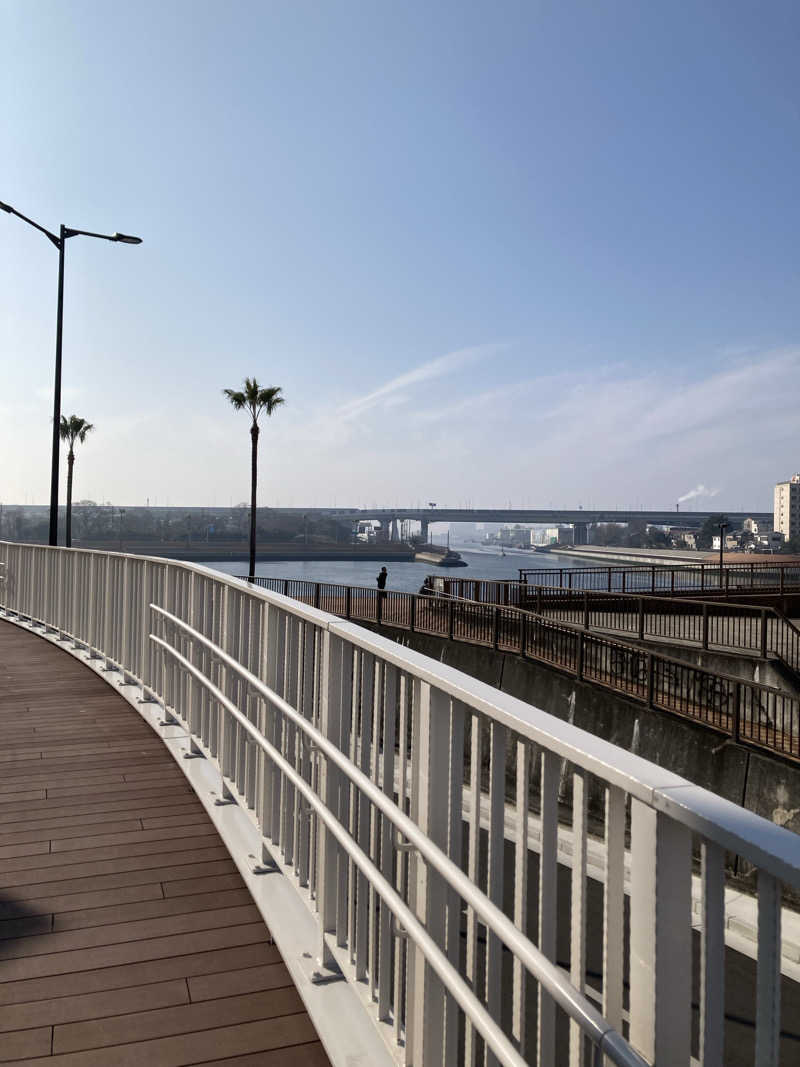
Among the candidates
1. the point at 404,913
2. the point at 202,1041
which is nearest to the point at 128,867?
the point at 202,1041

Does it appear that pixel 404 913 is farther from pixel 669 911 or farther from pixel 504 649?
pixel 504 649

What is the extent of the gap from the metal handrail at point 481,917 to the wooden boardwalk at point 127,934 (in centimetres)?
72

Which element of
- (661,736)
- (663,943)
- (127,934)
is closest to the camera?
(663,943)

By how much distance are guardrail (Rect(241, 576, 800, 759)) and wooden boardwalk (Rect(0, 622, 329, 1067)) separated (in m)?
6.97

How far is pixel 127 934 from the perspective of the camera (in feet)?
11.5

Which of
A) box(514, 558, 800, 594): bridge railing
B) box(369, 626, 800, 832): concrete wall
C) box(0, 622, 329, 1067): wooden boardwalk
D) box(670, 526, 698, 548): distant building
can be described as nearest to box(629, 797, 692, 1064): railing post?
box(0, 622, 329, 1067): wooden boardwalk

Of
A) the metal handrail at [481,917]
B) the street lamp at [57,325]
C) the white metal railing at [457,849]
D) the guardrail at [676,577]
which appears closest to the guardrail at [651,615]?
the guardrail at [676,577]

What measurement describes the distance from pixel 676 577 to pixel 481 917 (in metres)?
29.0

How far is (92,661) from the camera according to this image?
9.63 m

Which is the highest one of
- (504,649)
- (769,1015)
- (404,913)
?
(769,1015)

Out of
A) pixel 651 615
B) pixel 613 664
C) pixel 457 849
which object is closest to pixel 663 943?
pixel 457 849

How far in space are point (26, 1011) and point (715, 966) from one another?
8.94 ft

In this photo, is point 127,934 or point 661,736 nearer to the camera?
point 127,934

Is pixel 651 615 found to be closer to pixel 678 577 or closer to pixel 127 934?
pixel 678 577
